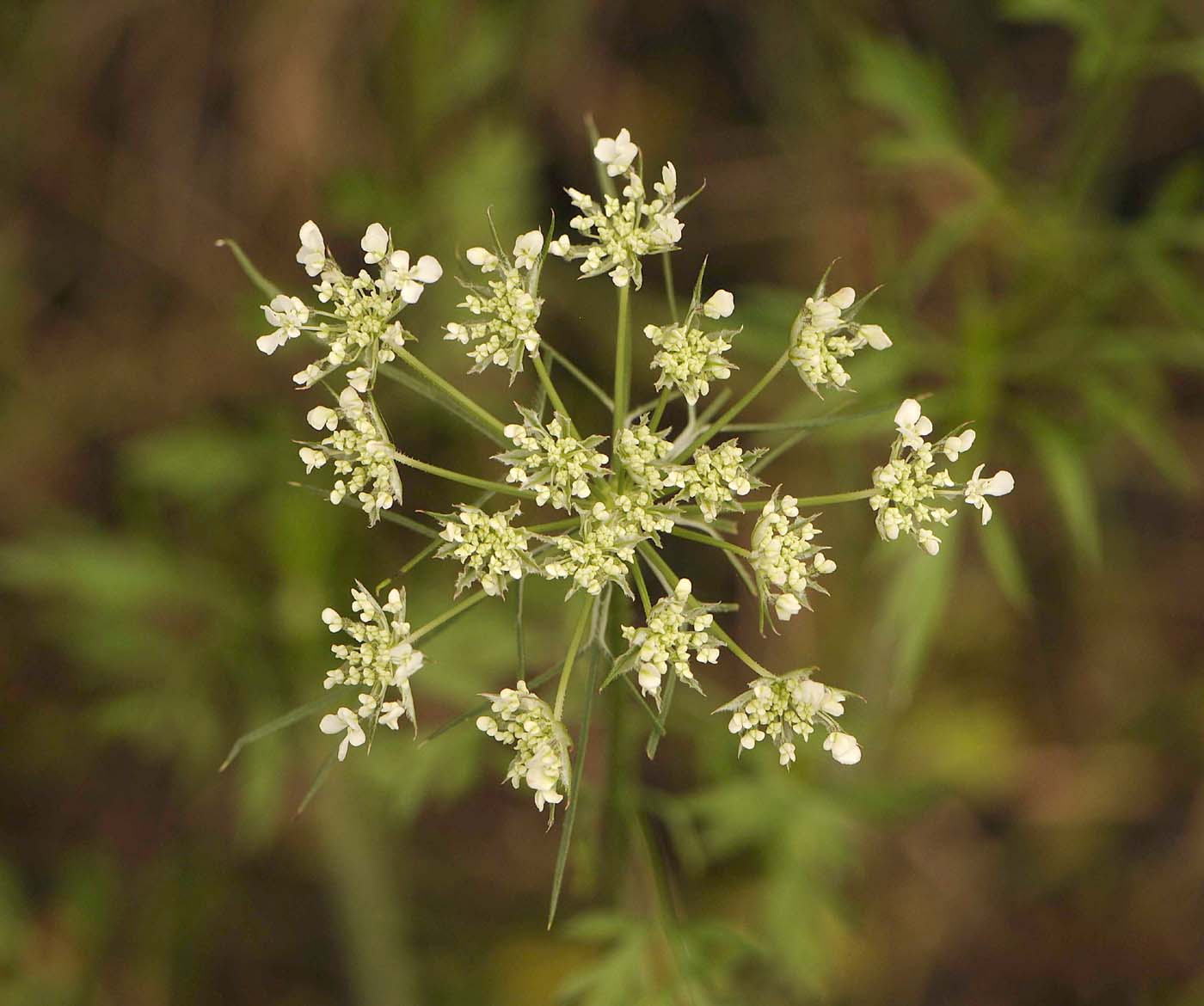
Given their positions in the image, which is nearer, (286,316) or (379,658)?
(379,658)

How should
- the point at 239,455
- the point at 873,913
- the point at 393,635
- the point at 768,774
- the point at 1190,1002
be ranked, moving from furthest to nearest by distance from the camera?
1. the point at 873,913
2. the point at 1190,1002
3. the point at 239,455
4. the point at 768,774
5. the point at 393,635

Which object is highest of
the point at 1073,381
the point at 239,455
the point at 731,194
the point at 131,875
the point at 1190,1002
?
the point at 731,194

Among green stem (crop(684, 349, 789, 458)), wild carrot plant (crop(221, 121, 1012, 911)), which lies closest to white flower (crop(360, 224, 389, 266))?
wild carrot plant (crop(221, 121, 1012, 911))

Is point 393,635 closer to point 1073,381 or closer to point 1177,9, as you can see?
point 1073,381

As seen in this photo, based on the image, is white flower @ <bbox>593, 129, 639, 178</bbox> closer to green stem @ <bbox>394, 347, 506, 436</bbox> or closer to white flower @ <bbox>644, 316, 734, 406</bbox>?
white flower @ <bbox>644, 316, 734, 406</bbox>

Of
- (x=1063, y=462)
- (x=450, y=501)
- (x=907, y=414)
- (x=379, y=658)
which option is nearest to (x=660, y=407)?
(x=907, y=414)

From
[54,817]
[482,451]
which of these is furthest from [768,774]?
[54,817]

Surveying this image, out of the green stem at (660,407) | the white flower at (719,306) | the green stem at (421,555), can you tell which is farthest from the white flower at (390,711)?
the white flower at (719,306)

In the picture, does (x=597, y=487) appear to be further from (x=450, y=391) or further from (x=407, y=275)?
(x=407, y=275)
